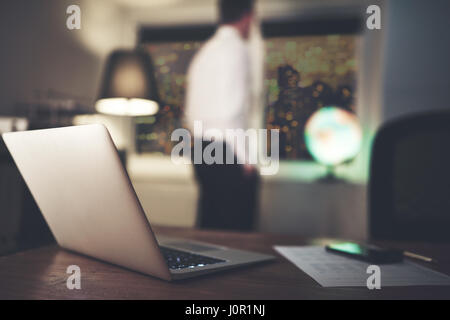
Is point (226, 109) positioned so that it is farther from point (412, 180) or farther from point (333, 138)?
point (412, 180)

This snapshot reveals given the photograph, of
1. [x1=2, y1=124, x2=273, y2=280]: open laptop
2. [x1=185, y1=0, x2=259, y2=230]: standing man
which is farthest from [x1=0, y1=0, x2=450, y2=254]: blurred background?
[x1=2, y1=124, x2=273, y2=280]: open laptop

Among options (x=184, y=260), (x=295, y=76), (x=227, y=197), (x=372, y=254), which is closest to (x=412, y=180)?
(x=372, y=254)

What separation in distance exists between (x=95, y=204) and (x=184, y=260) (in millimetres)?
164

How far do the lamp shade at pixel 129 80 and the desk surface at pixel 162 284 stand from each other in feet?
5.04

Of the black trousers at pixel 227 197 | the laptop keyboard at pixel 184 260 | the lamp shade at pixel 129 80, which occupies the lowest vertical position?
the black trousers at pixel 227 197

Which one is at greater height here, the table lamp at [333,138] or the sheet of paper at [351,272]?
the table lamp at [333,138]

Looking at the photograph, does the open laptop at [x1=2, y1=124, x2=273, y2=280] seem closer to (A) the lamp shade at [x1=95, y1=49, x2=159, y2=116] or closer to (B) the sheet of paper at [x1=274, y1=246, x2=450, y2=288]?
(B) the sheet of paper at [x1=274, y1=246, x2=450, y2=288]

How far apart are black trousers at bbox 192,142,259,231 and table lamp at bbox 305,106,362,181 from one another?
75 cm

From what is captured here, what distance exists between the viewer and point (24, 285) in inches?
18.9

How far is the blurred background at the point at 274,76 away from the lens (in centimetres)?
233

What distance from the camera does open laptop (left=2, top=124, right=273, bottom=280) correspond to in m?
0.47

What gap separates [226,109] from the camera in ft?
8.02

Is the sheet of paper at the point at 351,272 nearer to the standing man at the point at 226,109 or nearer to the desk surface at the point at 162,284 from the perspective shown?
the desk surface at the point at 162,284

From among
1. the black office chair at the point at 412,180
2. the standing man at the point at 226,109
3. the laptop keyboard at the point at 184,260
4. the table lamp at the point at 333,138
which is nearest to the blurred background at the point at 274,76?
the table lamp at the point at 333,138
